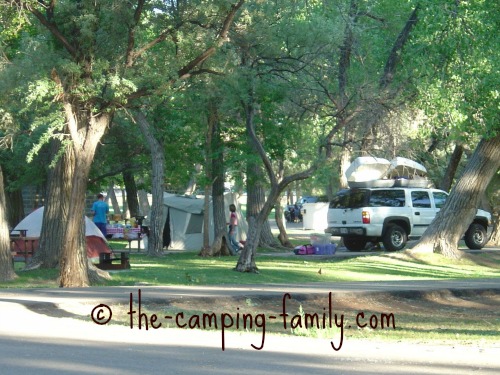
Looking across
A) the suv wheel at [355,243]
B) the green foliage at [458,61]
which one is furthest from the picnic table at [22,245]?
the suv wheel at [355,243]

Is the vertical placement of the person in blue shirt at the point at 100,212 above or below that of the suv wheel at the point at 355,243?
above

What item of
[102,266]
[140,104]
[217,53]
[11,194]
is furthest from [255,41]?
[11,194]

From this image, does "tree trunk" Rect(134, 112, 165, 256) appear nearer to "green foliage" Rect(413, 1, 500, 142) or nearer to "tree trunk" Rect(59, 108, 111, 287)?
"green foliage" Rect(413, 1, 500, 142)

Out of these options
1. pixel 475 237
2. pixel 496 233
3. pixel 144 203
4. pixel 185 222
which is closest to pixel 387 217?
pixel 475 237

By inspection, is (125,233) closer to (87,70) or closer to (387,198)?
(387,198)

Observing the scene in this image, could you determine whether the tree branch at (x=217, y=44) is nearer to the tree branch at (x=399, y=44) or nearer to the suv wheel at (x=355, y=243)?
the tree branch at (x=399, y=44)

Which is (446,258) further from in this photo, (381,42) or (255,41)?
(255,41)

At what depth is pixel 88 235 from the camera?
27.9 m

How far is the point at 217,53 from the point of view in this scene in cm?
2148

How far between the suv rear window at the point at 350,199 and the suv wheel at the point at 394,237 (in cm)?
126

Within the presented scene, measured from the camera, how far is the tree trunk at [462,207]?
96.6ft

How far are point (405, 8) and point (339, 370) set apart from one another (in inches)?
942

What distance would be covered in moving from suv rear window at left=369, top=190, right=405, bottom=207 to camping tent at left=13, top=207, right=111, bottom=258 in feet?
32.4

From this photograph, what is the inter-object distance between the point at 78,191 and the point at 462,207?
1426 cm
